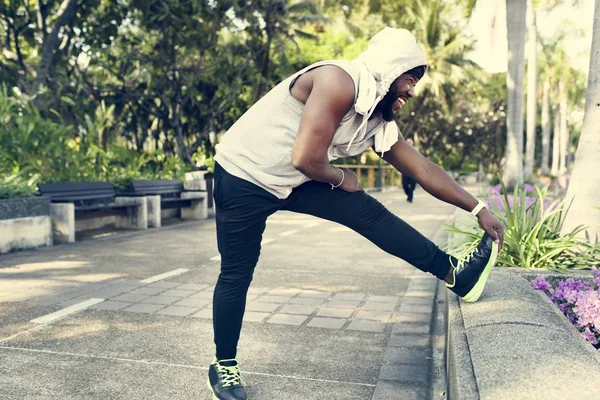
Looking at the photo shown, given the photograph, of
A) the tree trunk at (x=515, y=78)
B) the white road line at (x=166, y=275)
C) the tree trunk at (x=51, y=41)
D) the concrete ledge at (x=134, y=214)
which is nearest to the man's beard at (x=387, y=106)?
the white road line at (x=166, y=275)

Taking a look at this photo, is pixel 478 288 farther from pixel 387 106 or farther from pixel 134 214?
pixel 134 214

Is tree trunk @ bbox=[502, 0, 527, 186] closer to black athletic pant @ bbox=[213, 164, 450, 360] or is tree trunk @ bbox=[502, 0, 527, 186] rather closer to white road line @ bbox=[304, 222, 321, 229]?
white road line @ bbox=[304, 222, 321, 229]

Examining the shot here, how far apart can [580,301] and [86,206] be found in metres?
7.67

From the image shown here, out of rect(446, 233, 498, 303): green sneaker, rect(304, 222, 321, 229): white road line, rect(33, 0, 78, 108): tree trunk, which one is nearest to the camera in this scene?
rect(446, 233, 498, 303): green sneaker

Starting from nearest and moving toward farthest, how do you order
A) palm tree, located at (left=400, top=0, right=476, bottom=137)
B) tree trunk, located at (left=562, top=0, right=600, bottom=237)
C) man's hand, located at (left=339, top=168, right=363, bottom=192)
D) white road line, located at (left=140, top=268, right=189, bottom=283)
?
man's hand, located at (left=339, top=168, right=363, bottom=192), tree trunk, located at (left=562, top=0, right=600, bottom=237), white road line, located at (left=140, top=268, right=189, bottom=283), palm tree, located at (left=400, top=0, right=476, bottom=137)

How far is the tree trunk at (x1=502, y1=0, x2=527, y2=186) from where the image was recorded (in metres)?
12.6

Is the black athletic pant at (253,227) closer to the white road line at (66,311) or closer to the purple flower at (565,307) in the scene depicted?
the purple flower at (565,307)

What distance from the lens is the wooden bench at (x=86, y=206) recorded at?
8414 mm

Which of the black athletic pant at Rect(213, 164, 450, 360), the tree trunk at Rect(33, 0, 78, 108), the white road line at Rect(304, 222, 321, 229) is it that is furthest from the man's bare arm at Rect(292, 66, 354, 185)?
the tree trunk at Rect(33, 0, 78, 108)

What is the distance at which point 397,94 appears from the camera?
105 inches

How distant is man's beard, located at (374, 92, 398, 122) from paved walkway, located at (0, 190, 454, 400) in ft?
4.40

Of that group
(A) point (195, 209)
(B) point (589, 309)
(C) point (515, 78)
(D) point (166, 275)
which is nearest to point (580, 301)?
(B) point (589, 309)

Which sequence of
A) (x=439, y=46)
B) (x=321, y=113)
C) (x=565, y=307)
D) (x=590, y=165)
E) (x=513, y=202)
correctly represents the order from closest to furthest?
1. (x=321, y=113)
2. (x=565, y=307)
3. (x=590, y=165)
4. (x=513, y=202)
5. (x=439, y=46)

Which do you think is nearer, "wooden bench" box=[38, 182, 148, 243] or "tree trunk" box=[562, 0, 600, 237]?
"tree trunk" box=[562, 0, 600, 237]
